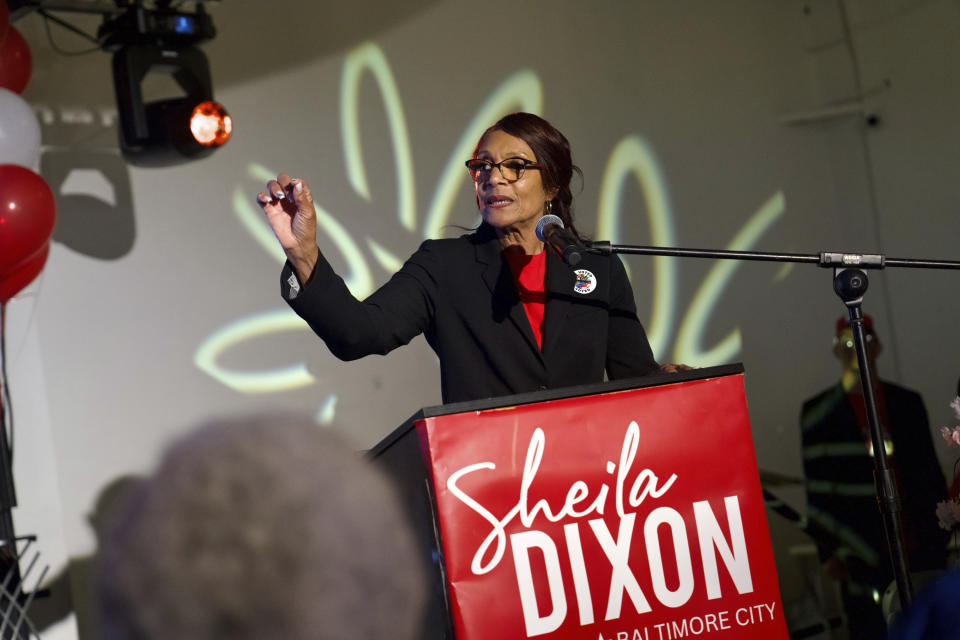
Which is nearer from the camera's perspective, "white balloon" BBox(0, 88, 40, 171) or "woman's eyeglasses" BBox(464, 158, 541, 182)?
"woman's eyeglasses" BBox(464, 158, 541, 182)

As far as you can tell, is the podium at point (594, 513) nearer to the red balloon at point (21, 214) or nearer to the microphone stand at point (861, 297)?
the microphone stand at point (861, 297)

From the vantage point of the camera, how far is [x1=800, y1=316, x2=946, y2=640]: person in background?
13.9 ft

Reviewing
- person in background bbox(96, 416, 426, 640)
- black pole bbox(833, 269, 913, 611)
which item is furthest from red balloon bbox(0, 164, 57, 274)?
person in background bbox(96, 416, 426, 640)

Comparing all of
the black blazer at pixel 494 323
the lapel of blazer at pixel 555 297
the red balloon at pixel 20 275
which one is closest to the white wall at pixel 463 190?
the red balloon at pixel 20 275

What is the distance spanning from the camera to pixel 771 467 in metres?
5.40

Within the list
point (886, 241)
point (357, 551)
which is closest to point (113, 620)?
point (357, 551)

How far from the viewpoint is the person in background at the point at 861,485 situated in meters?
4.23

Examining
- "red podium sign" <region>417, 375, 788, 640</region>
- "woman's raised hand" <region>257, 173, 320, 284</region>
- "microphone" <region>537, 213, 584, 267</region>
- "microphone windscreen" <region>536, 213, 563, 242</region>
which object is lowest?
"red podium sign" <region>417, 375, 788, 640</region>

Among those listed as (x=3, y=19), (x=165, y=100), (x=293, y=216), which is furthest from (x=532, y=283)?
(x=165, y=100)

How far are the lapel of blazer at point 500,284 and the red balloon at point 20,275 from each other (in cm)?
154

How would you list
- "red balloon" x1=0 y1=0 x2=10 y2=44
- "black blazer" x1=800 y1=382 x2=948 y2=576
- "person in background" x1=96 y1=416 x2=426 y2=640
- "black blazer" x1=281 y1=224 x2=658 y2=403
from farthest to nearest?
"black blazer" x1=800 y1=382 x2=948 y2=576 < "red balloon" x1=0 y1=0 x2=10 y2=44 < "black blazer" x1=281 y1=224 x2=658 y2=403 < "person in background" x1=96 y1=416 x2=426 y2=640

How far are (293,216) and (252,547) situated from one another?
1.26m

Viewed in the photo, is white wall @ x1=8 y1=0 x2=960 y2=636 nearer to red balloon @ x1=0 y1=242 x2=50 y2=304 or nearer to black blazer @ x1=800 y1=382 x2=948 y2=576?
red balloon @ x1=0 y1=242 x2=50 y2=304

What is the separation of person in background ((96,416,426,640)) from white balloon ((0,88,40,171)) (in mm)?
2685
